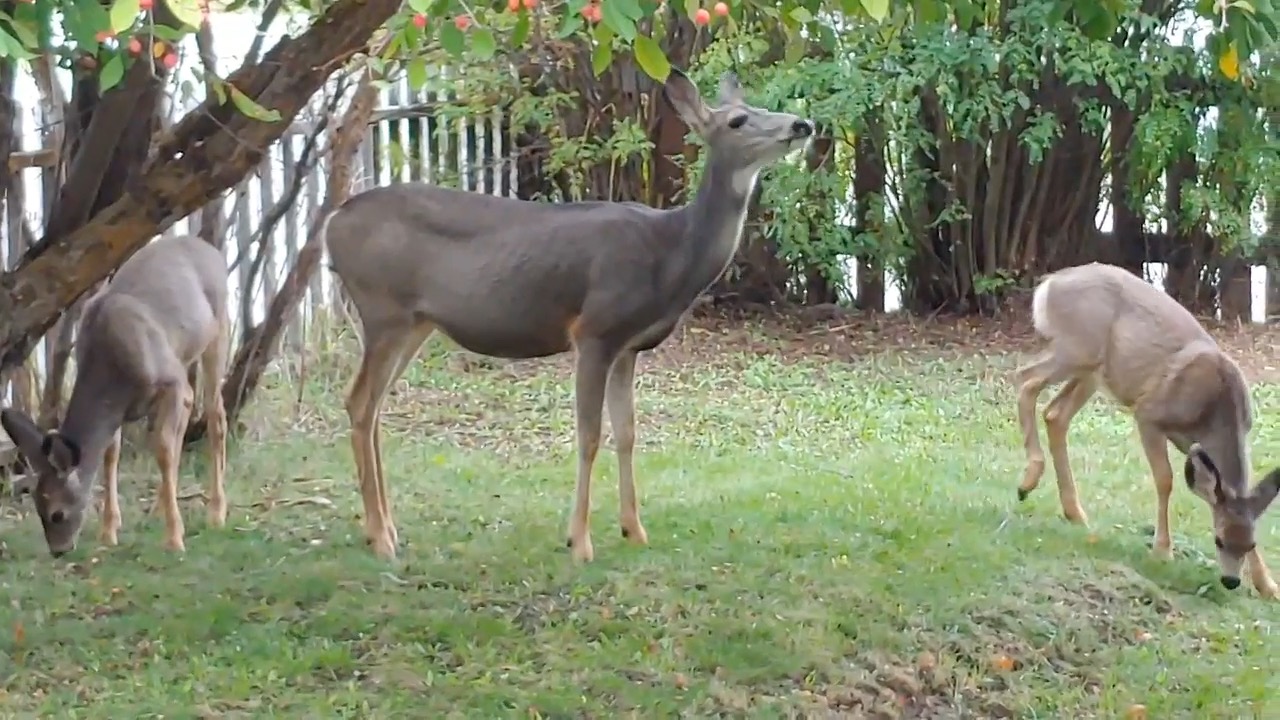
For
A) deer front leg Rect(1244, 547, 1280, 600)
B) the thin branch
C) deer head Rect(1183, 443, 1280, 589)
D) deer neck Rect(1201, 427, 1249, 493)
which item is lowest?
deer front leg Rect(1244, 547, 1280, 600)

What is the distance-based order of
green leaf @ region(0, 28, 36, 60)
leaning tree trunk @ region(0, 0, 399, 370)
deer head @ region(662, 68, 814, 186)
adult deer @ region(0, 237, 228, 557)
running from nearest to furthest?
green leaf @ region(0, 28, 36, 60), leaning tree trunk @ region(0, 0, 399, 370), deer head @ region(662, 68, 814, 186), adult deer @ region(0, 237, 228, 557)

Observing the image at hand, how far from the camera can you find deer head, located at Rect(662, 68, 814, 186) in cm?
650

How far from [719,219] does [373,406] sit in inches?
63.1

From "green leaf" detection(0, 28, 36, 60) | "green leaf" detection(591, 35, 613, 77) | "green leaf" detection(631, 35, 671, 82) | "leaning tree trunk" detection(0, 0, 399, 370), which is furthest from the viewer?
"leaning tree trunk" detection(0, 0, 399, 370)

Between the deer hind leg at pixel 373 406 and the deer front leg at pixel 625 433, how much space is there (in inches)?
31.8

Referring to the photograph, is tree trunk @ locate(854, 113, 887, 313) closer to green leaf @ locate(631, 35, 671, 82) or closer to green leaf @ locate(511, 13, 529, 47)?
green leaf @ locate(511, 13, 529, 47)

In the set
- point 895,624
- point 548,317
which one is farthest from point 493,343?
point 895,624

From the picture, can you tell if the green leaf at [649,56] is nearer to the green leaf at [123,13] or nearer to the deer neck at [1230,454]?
the green leaf at [123,13]

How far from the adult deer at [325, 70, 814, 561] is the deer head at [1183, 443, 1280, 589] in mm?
2142

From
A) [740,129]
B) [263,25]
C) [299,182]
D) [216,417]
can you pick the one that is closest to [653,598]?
[740,129]

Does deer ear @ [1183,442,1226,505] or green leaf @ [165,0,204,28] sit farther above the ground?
green leaf @ [165,0,204,28]

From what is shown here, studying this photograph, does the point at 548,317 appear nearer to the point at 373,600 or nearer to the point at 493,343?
the point at 493,343

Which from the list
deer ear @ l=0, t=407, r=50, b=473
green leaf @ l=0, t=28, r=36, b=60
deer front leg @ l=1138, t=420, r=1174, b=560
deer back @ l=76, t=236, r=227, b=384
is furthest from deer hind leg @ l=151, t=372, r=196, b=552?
deer front leg @ l=1138, t=420, r=1174, b=560

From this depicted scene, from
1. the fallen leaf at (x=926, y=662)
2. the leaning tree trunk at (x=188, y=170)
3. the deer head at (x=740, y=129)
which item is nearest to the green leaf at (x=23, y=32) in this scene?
the leaning tree trunk at (x=188, y=170)
